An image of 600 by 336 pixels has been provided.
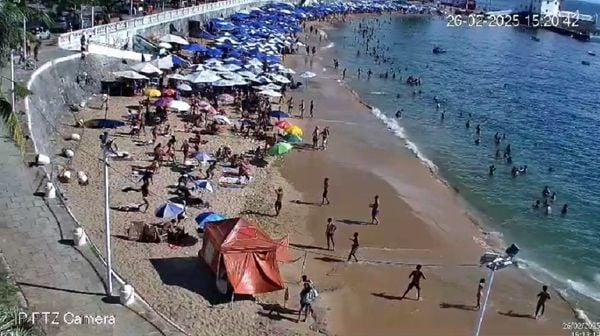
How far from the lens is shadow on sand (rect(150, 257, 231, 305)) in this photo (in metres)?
16.2

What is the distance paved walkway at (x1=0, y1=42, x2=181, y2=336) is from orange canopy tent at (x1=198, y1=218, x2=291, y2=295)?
118 inches

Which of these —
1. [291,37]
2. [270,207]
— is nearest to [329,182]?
[270,207]

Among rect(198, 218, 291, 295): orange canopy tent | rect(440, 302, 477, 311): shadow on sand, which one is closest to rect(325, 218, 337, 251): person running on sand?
rect(198, 218, 291, 295): orange canopy tent

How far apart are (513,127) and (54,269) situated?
1363 inches

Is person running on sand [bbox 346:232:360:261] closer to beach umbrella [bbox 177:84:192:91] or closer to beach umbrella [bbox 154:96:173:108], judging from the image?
beach umbrella [bbox 154:96:173:108]

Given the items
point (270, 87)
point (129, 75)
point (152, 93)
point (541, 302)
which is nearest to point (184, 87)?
point (152, 93)

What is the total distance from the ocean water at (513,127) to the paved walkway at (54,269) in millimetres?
13664

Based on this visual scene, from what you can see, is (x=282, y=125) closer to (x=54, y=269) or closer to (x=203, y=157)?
(x=203, y=157)

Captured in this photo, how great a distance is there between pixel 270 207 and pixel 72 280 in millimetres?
9882

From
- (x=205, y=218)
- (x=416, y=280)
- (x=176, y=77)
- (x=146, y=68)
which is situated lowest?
(x=416, y=280)

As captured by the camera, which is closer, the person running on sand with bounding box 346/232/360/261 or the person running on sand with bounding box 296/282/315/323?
the person running on sand with bounding box 296/282/315/323

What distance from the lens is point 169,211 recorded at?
773 inches

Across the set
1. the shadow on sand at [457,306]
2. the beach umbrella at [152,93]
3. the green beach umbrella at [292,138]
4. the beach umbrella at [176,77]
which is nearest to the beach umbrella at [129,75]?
the beach umbrella at [152,93]

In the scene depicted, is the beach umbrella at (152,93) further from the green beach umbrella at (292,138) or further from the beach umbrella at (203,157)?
the beach umbrella at (203,157)
